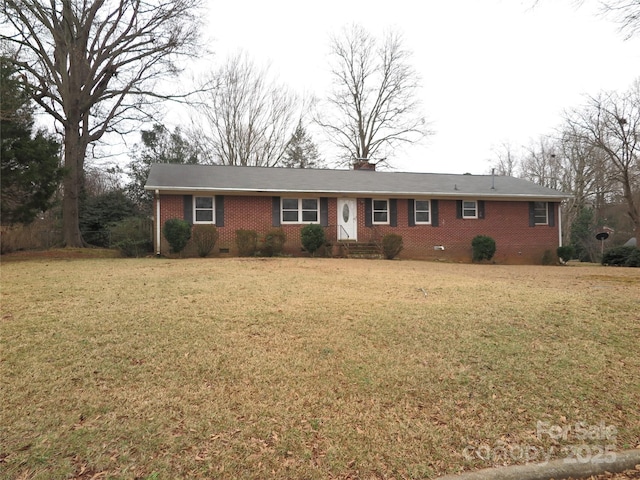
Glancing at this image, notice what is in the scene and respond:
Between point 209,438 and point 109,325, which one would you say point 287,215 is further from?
point 209,438

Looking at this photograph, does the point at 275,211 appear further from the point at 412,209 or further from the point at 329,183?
the point at 412,209

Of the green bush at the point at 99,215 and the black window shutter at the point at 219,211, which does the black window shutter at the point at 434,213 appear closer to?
the black window shutter at the point at 219,211

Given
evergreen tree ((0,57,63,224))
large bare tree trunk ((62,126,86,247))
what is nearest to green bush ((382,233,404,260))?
evergreen tree ((0,57,63,224))

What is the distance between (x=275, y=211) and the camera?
16000mm

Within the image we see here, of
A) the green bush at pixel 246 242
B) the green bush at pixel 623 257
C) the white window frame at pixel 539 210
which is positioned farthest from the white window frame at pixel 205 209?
the green bush at pixel 623 257

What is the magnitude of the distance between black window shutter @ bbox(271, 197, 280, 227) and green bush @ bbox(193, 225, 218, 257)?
8.32 feet

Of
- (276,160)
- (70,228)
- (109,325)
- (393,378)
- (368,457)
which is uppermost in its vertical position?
(276,160)

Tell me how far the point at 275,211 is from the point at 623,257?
14.4 m

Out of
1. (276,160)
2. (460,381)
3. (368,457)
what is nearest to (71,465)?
(368,457)

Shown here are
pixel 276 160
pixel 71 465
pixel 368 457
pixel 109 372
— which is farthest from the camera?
pixel 276 160

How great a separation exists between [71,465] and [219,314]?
2.71 meters

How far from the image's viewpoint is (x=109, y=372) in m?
3.57

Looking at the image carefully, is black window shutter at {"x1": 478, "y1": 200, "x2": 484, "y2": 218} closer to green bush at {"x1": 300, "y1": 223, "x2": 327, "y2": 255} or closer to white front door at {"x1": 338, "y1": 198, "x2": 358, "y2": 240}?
white front door at {"x1": 338, "y1": 198, "x2": 358, "y2": 240}

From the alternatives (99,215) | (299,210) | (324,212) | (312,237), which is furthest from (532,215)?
(99,215)
